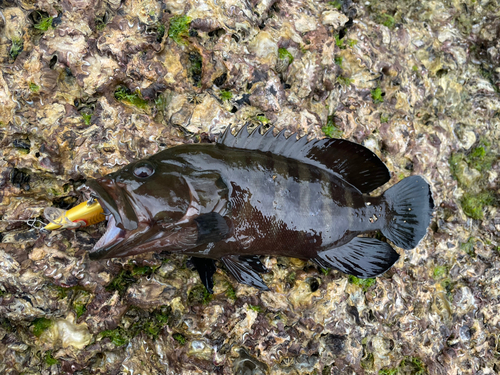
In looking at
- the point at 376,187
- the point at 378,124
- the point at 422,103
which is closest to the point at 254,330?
the point at 376,187

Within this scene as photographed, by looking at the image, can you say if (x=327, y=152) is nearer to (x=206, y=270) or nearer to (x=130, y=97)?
(x=206, y=270)

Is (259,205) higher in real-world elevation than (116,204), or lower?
lower

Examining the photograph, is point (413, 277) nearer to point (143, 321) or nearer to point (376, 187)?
point (376, 187)

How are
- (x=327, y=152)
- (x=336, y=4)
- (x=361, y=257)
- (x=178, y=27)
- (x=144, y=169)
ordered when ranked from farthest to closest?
(x=336, y=4) < (x=361, y=257) < (x=327, y=152) < (x=178, y=27) < (x=144, y=169)

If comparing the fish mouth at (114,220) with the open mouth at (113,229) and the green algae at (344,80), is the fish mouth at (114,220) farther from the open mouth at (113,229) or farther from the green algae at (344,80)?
the green algae at (344,80)

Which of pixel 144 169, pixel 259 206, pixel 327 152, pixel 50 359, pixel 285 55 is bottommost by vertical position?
pixel 50 359

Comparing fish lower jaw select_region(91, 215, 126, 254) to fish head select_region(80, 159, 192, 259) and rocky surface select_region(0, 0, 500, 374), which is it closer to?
fish head select_region(80, 159, 192, 259)

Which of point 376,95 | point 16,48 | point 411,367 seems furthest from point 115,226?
point 411,367
